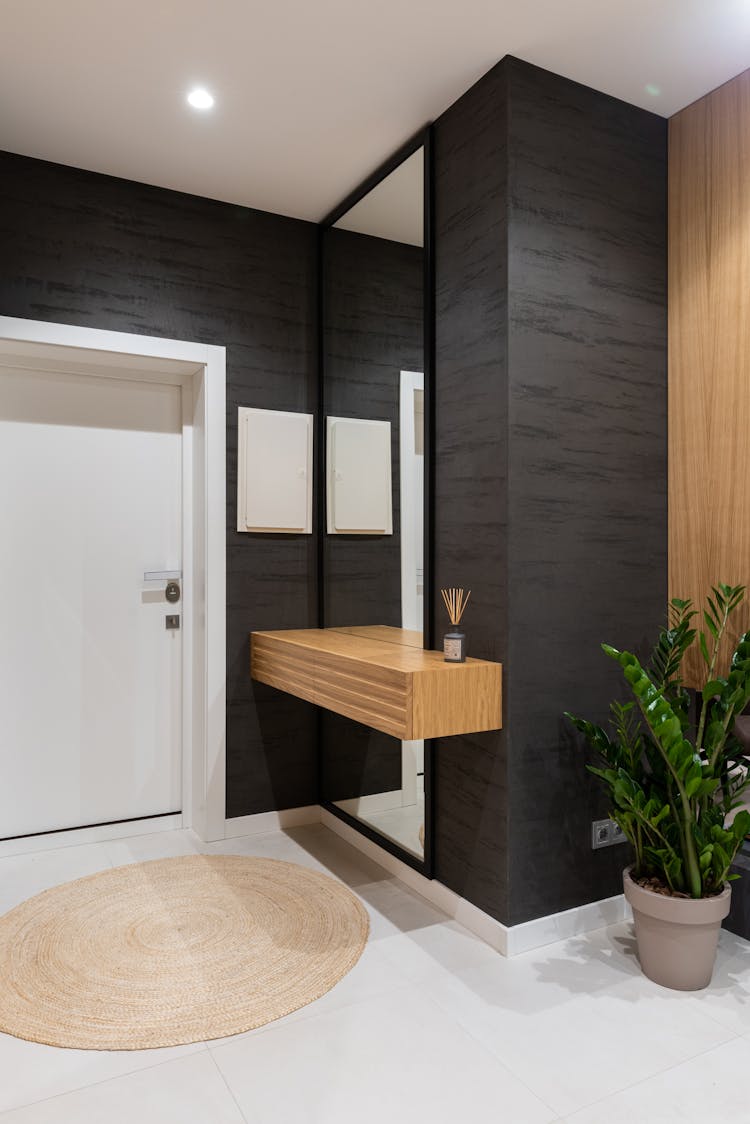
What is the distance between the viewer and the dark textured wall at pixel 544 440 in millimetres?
2221

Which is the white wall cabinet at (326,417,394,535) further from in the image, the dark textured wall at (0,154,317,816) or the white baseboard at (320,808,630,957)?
the white baseboard at (320,808,630,957)

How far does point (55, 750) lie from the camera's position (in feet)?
9.91

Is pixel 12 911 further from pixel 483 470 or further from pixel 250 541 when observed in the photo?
pixel 483 470

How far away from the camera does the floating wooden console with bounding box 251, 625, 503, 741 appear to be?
2055mm

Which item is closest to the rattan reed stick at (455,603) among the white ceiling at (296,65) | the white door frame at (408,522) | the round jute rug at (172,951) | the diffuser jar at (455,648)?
the diffuser jar at (455,648)

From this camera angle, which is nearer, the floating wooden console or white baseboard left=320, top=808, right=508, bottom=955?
the floating wooden console

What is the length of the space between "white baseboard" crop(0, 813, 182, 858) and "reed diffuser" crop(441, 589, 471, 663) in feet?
5.30

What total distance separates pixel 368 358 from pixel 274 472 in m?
0.64

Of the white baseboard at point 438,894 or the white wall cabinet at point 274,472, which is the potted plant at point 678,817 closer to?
the white baseboard at point 438,894

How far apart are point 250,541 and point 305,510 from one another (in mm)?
279

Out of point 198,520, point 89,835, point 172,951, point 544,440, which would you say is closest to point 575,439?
point 544,440

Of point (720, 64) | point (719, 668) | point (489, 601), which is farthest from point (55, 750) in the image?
point (720, 64)

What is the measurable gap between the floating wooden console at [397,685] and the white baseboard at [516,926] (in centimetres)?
59

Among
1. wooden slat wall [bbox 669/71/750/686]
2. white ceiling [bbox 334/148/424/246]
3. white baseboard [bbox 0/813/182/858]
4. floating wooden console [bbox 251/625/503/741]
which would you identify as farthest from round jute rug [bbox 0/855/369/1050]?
white ceiling [bbox 334/148/424/246]
